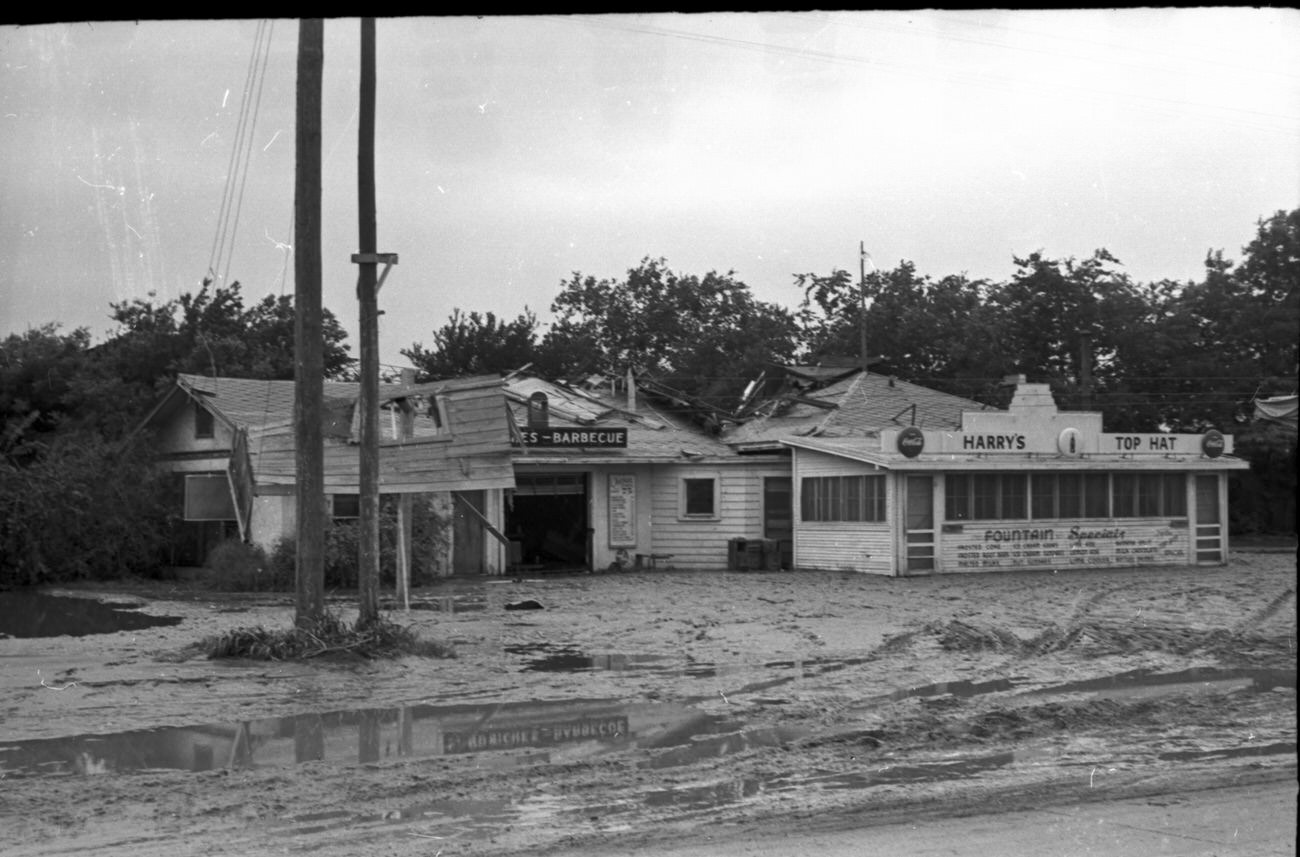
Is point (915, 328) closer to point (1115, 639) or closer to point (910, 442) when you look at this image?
point (910, 442)

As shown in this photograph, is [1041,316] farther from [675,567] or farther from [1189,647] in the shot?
[1189,647]

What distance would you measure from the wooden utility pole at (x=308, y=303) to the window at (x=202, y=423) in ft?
55.2

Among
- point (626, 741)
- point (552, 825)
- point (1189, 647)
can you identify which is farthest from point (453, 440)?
point (552, 825)

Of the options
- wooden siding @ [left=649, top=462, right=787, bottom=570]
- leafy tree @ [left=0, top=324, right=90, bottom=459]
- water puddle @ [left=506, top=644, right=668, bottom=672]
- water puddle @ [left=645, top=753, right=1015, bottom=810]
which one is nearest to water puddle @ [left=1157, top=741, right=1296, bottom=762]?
water puddle @ [left=645, top=753, right=1015, bottom=810]

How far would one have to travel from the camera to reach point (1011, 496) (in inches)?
1190

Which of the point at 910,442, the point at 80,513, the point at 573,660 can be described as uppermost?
the point at 910,442

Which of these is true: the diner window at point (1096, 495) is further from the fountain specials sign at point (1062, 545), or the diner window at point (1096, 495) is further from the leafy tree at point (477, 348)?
the leafy tree at point (477, 348)

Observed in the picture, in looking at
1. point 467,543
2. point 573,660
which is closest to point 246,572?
point 467,543

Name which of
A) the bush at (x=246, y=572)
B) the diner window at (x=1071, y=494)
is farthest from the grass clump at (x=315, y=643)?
the diner window at (x=1071, y=494)

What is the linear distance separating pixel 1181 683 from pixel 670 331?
46.1m

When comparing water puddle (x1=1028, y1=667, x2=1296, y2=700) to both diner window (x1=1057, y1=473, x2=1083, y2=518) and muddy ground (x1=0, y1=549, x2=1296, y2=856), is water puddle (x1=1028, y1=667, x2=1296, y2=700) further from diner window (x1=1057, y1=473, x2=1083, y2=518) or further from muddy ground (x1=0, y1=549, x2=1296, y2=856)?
diner window (x1=1057, y1=473, x2=1083, y2=518)

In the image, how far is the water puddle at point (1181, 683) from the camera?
13.4m

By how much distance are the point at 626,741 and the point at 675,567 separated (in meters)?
21.8

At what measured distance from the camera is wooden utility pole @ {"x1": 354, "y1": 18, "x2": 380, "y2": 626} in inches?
608
